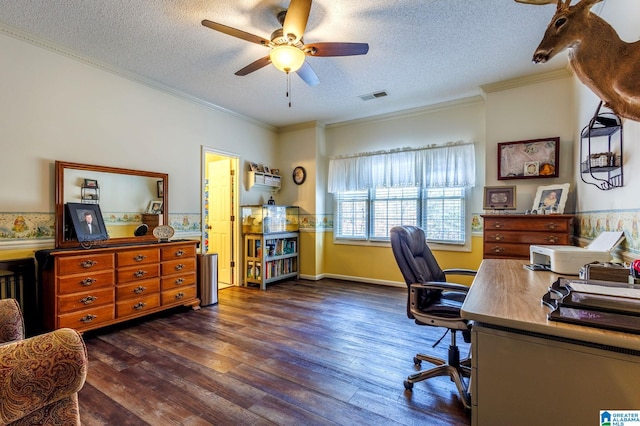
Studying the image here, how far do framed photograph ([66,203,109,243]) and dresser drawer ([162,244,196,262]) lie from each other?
58 centimetres

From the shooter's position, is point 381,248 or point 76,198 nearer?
point 76,198

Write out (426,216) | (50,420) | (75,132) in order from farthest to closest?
(426,216)
(75,132)
(50,420)

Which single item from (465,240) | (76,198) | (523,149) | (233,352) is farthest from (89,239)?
(523,149)

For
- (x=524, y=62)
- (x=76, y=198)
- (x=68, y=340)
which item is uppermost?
(x=524, y=62)

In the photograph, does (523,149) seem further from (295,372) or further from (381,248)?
(295,372)

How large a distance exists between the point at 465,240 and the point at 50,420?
14.1 ft

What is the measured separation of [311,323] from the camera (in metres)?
3.08

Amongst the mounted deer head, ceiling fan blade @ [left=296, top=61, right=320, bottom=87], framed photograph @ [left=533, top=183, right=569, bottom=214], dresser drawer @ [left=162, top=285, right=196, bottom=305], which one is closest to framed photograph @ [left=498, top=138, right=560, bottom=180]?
framed photograph @ [left=533, top=183, right=569, bottom=214]

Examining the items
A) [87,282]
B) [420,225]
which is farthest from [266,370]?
[420,225]

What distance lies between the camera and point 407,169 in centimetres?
449

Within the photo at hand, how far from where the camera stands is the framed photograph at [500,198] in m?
3.25

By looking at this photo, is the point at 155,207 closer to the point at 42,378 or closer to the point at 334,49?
the point at 334,49

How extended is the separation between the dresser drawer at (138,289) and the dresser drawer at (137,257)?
8.3 inches

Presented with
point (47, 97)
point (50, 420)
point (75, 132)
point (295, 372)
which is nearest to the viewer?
point (50, 420)
